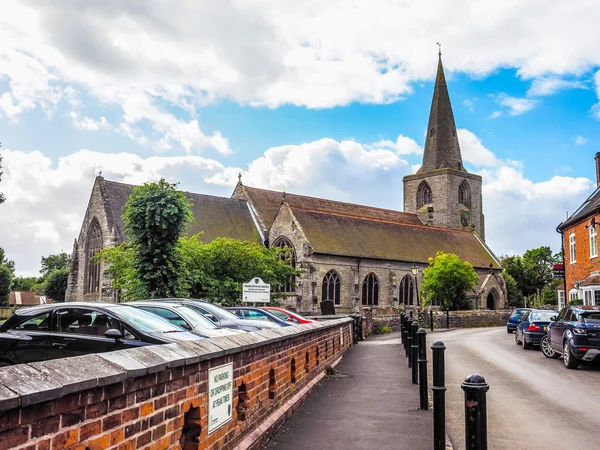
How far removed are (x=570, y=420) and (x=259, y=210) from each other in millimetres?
45854

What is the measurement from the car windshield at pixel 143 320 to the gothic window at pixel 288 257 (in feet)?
113

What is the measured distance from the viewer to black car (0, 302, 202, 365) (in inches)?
339

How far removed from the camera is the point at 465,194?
74.2 meters

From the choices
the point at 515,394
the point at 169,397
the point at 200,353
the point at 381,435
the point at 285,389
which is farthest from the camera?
the point at 515,394

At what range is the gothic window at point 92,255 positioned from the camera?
47469mm

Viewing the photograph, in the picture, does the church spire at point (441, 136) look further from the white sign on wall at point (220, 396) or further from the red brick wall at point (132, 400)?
the white sign on wall at point (220, 396)

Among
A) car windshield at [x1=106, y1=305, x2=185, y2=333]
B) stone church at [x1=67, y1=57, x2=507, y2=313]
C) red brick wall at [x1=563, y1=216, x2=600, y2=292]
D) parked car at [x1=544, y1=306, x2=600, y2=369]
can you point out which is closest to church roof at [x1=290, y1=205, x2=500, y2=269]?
stone church at [x1=67, y1=57, x2=507, y2=313]

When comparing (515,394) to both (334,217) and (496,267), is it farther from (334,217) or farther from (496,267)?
(496,267)

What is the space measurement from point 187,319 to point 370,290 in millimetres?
40378

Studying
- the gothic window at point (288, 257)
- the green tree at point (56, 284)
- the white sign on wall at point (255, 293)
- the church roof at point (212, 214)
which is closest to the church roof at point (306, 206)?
the church roof at point (212, 214)

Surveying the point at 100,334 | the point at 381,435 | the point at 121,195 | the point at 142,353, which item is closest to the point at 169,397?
the point at 142,353

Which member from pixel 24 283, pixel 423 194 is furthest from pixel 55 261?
pixel 423 194

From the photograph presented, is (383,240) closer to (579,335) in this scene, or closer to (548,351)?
(548,351)

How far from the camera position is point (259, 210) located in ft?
178
